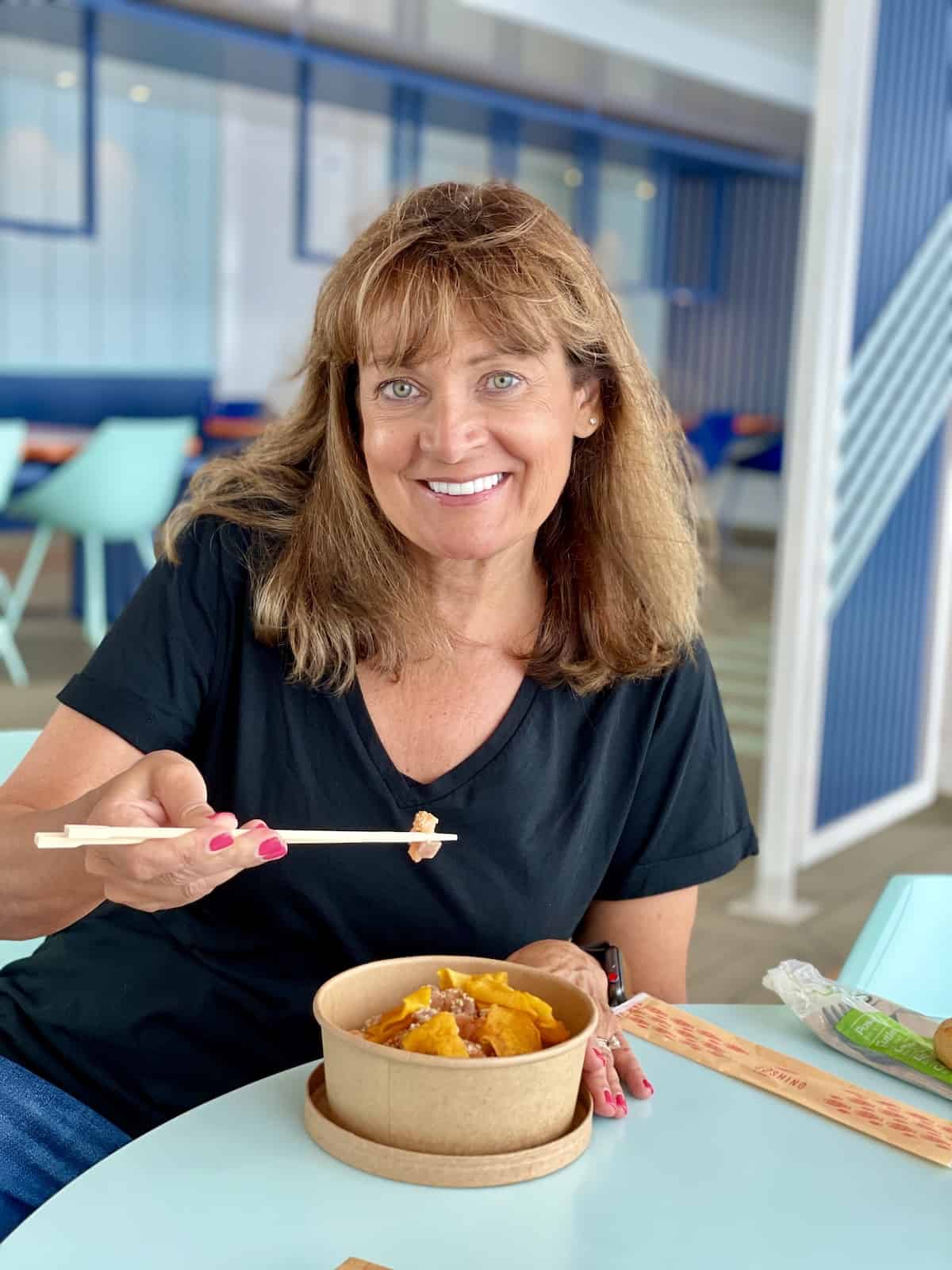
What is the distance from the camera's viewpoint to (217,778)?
1.42 m

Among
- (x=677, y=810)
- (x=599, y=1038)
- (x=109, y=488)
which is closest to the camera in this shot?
(x=599, y=1038)

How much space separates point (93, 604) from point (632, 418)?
16.2ft

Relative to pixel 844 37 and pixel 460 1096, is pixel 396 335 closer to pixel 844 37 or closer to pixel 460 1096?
pixel 460 1096

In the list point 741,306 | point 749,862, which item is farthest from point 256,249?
point 749,862

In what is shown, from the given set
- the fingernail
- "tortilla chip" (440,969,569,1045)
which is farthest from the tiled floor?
the fingernail

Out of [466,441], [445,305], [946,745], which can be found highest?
[445,305]

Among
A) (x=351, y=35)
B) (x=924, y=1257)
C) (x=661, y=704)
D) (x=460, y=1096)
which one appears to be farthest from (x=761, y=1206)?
(x=351, y=35)

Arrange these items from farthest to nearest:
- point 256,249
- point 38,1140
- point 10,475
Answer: point 256,249 < point 10,475 < point 38,1140

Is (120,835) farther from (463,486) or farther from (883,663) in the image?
(883,663)

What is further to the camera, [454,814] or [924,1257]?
[454,814]

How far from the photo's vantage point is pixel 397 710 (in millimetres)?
1402

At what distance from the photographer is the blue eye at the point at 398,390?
1.32 metres

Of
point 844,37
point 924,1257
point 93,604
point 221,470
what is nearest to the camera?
point 924,1257

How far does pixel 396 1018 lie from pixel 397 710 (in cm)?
47
